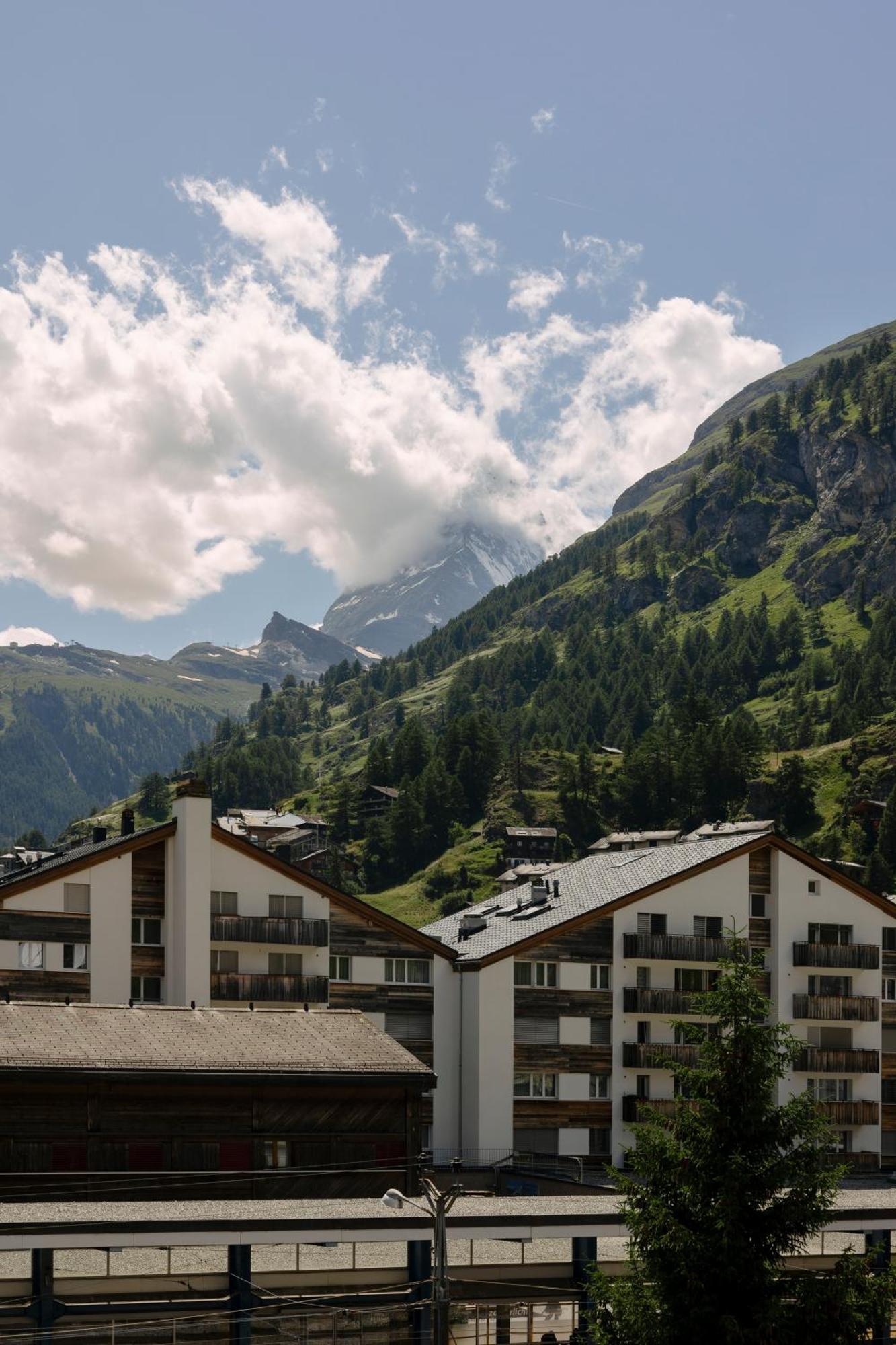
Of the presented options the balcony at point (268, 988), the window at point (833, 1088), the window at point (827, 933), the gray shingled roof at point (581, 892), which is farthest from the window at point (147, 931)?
the window at point (827, 933)

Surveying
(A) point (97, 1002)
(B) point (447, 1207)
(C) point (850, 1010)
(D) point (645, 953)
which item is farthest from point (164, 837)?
(B) point (447, 1207)

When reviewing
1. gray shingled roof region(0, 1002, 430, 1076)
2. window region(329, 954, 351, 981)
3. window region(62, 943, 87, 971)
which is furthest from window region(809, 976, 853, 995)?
gray shingled roof region(0, 1002, 430, 1076)

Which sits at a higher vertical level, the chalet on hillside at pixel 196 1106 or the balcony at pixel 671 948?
the balcony at pixel 671 948

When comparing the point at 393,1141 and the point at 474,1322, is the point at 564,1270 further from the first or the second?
the point at 393,1141

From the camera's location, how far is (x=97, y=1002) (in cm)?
8944

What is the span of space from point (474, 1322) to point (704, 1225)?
15247 mm

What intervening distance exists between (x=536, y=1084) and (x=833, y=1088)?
17.7 m

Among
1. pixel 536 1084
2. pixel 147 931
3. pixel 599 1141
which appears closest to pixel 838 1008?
pixel 599 1141

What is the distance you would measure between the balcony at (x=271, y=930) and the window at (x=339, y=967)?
3.44 ft

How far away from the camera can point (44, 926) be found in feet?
293

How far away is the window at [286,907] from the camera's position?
313ft

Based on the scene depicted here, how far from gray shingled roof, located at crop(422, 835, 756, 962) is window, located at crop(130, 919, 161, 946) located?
53.0ft

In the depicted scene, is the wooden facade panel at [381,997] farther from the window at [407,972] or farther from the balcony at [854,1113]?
the balcony at [854,1113]

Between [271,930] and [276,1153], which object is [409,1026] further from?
[276,1153]
